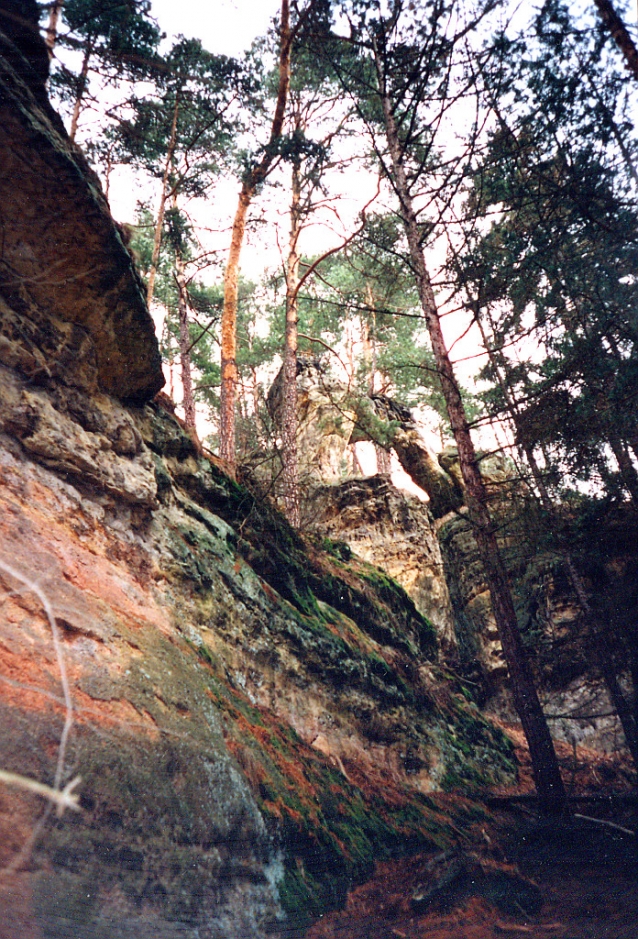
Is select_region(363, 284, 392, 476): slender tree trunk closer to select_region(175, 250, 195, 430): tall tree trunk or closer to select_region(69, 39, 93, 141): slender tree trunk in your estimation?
select_region(175, 250, 195, 430): tall tree trunk

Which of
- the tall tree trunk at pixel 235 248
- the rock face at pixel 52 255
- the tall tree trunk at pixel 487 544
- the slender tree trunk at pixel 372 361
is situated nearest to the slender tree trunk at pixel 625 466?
the tall tree trunk at pixel 487 544

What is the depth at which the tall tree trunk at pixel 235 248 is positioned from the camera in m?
9.15

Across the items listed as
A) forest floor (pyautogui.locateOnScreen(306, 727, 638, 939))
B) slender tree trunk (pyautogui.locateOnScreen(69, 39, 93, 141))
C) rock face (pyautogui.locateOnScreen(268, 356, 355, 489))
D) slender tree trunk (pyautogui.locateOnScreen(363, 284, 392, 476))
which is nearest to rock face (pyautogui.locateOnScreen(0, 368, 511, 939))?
forest floor (pyautogui.locateOnScreen(306, 727, 638, 939))

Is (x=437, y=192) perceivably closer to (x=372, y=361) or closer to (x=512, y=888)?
(x=512, y=888)

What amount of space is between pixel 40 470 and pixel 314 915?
4138 millimetres

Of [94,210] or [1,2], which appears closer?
[1,2]

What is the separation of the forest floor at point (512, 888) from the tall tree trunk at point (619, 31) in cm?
826

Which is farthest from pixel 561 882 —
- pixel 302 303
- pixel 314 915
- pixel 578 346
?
pixel 302 303

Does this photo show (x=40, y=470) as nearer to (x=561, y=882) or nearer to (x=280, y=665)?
(x=280, y=665)

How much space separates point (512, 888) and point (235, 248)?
36.2 ft

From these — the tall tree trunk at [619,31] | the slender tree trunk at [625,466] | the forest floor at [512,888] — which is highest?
the tall tree trunk at [619,31]

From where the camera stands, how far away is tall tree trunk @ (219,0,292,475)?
30.0 ft

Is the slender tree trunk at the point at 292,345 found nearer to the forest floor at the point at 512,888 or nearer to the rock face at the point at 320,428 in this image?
the rock face at the point at 320,428

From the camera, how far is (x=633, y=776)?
363 inches
